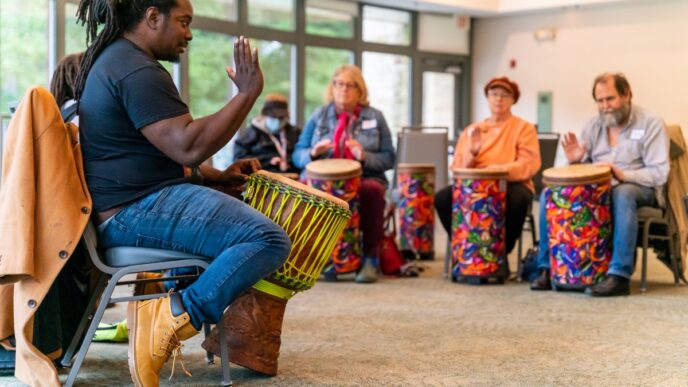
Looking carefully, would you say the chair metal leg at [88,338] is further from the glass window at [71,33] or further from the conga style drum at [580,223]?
the glass window at [71,33]

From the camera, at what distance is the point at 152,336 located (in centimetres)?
251

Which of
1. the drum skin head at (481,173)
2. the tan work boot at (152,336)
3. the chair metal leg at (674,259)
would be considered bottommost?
the chair metal leg at (674,259)

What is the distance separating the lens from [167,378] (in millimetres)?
2832

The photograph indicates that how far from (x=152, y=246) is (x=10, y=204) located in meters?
0.40

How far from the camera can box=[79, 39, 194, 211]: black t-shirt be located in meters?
2.44

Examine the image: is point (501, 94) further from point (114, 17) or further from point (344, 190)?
point (114, 17)

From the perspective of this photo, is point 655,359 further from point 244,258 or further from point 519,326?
point 244,258

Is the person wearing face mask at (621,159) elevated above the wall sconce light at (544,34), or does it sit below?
below

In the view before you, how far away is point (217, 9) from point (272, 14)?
1.00 meters

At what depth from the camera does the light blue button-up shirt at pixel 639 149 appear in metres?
4.87

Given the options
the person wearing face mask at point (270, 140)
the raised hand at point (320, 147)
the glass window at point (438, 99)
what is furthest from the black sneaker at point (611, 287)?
the glass window at point (438, 99)

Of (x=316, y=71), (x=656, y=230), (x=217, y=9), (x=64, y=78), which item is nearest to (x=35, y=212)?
(x=64, y=78)

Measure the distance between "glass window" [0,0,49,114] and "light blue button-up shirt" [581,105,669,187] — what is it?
4719 mm

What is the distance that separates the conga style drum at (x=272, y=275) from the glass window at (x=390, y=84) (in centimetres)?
945
